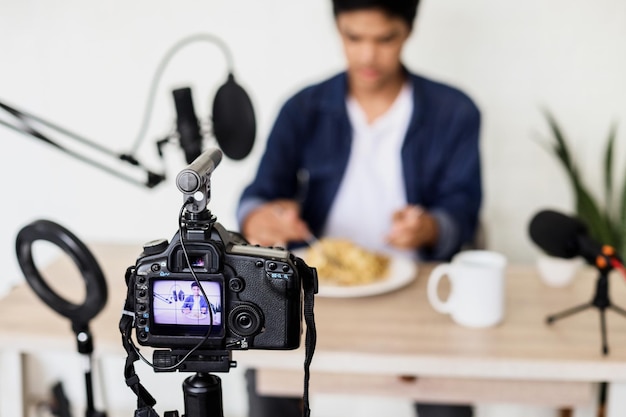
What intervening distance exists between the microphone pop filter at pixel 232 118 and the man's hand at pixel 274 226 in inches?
12.4

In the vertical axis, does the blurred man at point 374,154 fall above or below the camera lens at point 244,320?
above

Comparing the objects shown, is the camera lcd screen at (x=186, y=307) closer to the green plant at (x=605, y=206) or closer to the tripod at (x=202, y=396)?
the tripod at (x=202, y=396)

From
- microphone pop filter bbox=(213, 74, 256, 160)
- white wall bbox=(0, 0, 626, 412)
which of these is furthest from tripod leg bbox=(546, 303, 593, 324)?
white wall bbox=(0, 0, 626, 412)

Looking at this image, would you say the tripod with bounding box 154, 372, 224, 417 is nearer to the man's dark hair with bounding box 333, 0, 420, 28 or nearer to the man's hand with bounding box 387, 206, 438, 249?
the man's hand with bounding box 387, 206, 438, 249

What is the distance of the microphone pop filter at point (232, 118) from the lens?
128 cm

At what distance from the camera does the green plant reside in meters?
2.12

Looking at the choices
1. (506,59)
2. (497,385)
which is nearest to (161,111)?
(506,59)

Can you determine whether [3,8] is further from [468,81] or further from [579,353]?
[579,353]

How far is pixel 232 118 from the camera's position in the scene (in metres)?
1.28

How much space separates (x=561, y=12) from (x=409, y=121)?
718 millimetres

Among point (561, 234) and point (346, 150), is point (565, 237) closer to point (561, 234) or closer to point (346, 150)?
point (561, 234)

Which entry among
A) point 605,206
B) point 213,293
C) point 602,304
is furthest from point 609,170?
point 213,293

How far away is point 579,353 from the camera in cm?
122

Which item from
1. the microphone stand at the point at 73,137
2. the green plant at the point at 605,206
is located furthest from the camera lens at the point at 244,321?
the green plant at the point at 605,206
